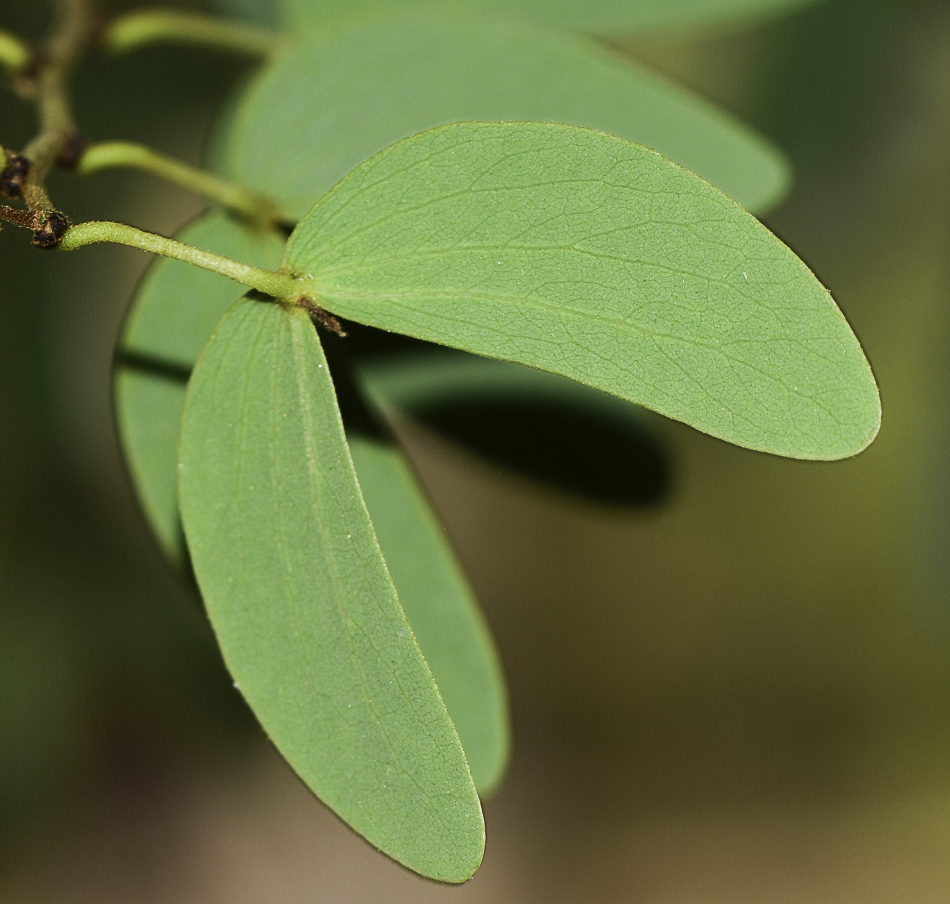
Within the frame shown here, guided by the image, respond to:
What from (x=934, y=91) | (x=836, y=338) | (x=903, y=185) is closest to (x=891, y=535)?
(x=903, y=185)

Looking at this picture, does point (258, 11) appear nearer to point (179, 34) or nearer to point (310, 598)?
point (179, 34)

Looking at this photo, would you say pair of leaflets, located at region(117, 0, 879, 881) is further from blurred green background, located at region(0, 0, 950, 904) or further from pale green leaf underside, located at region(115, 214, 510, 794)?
blurred green background, located at region(0, 0, 950, 904)

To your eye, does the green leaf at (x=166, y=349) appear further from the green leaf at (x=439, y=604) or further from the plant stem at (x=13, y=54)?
the plant stem at (x=13, y=54)

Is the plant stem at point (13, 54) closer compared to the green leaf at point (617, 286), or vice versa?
the green leaf at point (617, 286)

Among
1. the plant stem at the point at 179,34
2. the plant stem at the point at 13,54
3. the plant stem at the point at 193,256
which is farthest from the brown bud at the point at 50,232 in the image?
the plant stem at the point at 179,34

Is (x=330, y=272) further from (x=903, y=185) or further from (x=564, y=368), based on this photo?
(x=903, y=185)

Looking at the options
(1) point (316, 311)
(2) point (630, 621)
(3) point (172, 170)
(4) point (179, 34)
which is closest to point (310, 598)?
(1) point (316, 311)
